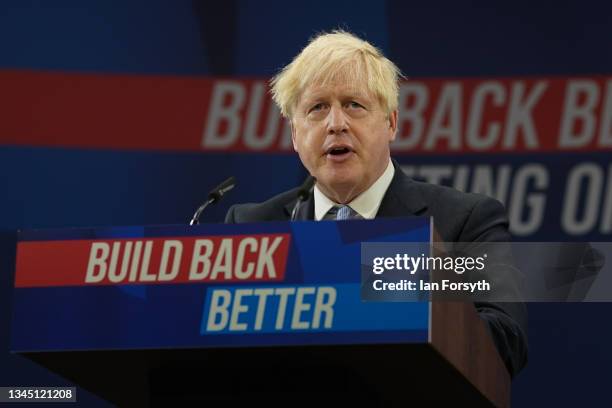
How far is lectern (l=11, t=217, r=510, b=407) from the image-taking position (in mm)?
1832

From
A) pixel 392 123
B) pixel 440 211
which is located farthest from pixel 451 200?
pixel 392 123

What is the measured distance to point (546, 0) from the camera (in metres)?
4.36

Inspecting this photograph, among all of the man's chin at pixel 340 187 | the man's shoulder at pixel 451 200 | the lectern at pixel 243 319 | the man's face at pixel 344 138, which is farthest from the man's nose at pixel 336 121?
the lectern at pixel 243 319

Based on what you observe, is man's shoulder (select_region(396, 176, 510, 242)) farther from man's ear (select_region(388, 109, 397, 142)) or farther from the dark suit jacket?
man's ear (select_region(388, 109, 397, 142))

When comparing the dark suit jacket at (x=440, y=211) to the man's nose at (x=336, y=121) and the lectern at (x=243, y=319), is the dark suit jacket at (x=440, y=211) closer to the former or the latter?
the man's nose at (x=336, y=121)

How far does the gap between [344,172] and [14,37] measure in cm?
225

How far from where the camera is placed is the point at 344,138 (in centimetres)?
269

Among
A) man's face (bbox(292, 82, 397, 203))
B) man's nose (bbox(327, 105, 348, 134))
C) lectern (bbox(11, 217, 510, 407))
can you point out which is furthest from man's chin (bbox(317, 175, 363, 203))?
lectern (bbox(11, 217, 510, 407))

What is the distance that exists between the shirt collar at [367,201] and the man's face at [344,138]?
0.04 feet

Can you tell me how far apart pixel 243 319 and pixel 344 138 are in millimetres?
894

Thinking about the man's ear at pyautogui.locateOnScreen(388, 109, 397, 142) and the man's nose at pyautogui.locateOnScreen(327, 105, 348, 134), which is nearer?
the man's nose at pyautogui.locateOnScreen(327, 105, 348, 134)

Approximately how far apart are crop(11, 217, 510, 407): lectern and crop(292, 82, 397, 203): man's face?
709mm

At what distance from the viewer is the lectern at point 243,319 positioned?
183 cm

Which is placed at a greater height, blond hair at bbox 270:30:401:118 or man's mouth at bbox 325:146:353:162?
blond hair at bbox 270:30:401:118
